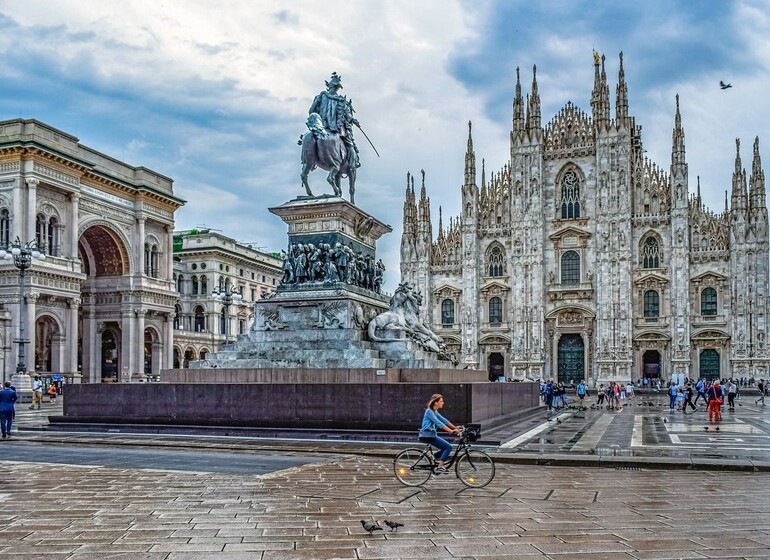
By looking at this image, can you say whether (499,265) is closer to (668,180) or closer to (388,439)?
(668,180)

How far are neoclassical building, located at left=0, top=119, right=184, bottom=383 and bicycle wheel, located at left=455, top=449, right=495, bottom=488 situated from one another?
35.6 meters

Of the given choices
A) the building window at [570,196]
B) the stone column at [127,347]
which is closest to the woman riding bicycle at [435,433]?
the stone column at [127,347]

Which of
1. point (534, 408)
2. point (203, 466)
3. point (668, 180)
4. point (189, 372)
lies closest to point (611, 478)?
point (203, 466)

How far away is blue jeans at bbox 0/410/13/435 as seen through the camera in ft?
57.2

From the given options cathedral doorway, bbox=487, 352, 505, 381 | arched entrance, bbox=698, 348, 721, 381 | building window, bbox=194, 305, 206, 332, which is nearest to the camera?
arched entrance, bbox=698, 348, 721, 381

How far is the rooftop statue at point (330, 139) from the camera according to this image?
59.9 ft

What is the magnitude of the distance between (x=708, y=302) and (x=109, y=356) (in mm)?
40867

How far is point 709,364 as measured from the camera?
55.3 metres

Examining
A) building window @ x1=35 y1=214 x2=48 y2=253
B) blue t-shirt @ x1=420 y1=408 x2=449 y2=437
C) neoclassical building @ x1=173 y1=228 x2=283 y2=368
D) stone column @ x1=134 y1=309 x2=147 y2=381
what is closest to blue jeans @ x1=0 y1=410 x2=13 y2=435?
blue t-shirt @ x1=420 y1=408 x2=449 y2=437

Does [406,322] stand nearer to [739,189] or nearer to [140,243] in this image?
[140,243]

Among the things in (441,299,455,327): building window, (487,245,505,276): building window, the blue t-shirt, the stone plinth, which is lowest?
the blue t-shirt

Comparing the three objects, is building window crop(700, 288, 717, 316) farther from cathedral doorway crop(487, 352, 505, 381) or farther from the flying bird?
the flying bird

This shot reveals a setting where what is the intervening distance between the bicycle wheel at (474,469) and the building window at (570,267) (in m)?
50.0

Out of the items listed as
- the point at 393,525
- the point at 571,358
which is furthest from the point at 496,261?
the point at 393,525
